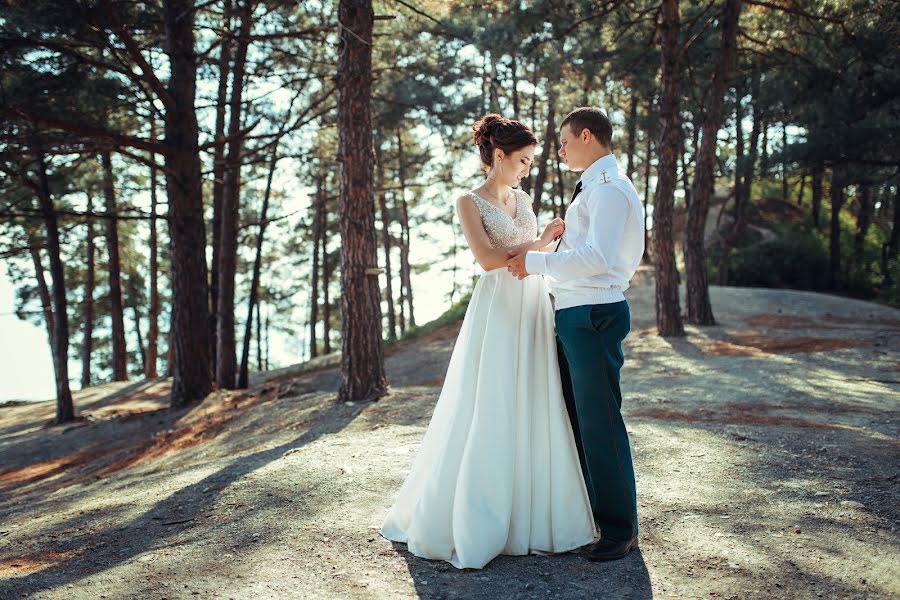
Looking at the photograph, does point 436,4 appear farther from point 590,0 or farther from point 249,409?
point 249,409

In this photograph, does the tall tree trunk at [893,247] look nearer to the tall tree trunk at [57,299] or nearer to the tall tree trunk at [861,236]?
the tall tree trunk at [861,236]

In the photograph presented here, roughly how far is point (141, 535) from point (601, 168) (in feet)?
12.0

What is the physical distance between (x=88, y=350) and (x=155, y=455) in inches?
605

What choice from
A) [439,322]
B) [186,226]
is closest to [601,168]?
[186,226]

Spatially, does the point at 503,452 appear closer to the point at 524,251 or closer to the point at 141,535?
the point at 524,251

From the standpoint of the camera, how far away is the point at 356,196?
362 inches

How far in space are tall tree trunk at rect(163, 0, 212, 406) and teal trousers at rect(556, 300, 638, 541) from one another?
9.66 metres

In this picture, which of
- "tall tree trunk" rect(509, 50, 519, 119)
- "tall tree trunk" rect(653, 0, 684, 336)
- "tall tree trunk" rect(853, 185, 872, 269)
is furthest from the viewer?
"tall tree trunk" rect(853, 185, 872, 269)

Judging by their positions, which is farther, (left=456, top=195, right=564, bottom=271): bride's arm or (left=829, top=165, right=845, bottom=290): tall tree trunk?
(left=829, top=165, right=845, bottom=290): tall tree trunk

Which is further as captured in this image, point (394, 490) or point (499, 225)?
point (394, 490)

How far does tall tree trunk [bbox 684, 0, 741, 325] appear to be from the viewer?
14188 millimetres

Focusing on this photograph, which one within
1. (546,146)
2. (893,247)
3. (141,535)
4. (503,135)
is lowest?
(141,535)

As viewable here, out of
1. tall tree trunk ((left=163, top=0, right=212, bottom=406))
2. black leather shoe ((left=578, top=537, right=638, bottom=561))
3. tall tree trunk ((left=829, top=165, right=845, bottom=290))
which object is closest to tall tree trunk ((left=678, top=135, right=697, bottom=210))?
tall tree trunk ((left=829, top=165, right=845, bottom=290))

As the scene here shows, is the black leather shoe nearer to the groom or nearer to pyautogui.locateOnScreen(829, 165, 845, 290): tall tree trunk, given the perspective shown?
the groom
